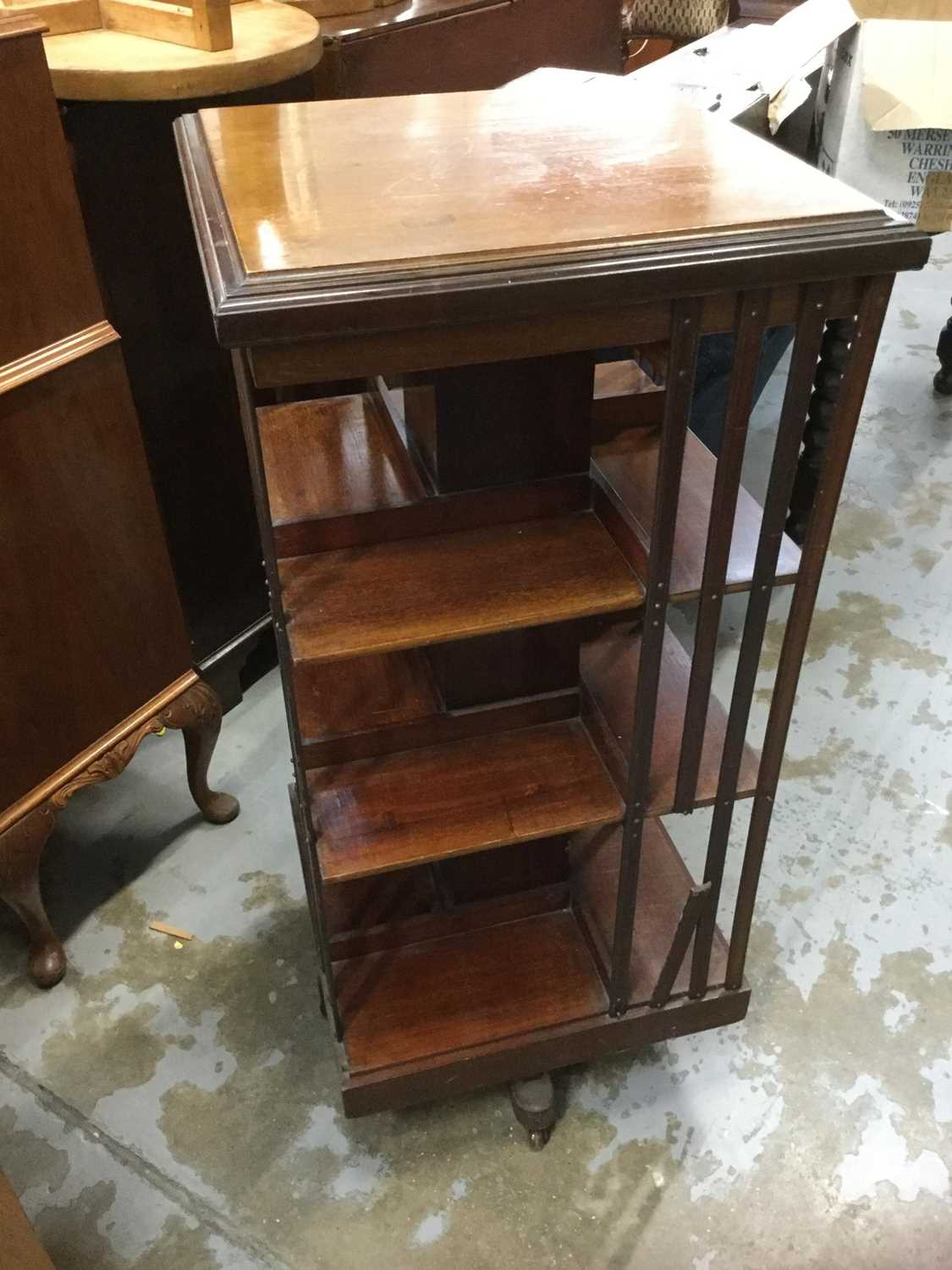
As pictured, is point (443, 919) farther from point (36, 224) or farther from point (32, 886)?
point (36, 224)

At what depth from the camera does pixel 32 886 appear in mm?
1472

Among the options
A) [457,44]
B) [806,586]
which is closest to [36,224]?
[806,586]

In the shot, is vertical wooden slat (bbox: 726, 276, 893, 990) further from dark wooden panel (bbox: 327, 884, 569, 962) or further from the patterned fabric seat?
the patterned fabric seat

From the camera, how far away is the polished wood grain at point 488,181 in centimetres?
79

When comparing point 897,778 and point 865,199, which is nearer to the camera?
point 865,199

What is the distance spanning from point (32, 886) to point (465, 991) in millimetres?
649

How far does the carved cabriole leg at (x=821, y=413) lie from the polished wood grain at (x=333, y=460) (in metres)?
0.42

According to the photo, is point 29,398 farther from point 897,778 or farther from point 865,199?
point 897,778

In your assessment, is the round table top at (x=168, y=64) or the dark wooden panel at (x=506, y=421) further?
the round table top at (x=168, y=64)

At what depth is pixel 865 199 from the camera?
852 mm

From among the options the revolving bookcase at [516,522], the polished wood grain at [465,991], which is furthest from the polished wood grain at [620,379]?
the polished wood grain at [465,991]

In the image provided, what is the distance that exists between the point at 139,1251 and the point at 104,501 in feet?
3.16

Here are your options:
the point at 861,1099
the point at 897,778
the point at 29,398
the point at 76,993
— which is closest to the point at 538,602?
the point at 29,398

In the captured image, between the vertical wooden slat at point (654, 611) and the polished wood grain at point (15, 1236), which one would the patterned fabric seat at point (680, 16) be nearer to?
the vertical wooden slat at point (654, 611)
